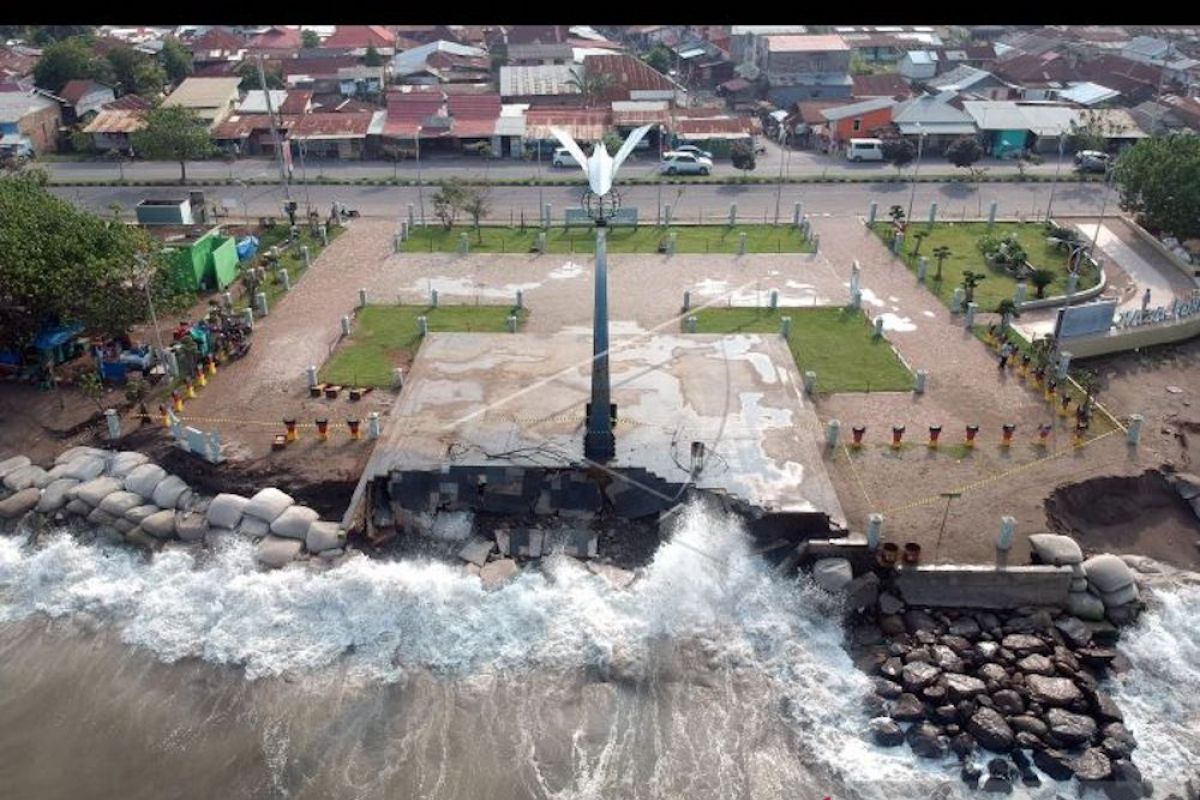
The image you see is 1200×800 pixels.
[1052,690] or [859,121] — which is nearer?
[1052,690]

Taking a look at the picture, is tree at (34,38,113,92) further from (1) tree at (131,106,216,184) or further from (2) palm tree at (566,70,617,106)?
(2) palm tree at (566,70,617,106)

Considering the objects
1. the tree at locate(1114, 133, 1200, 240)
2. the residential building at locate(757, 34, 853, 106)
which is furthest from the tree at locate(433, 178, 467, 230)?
the residential building at locate(757, 34, 853, 106)

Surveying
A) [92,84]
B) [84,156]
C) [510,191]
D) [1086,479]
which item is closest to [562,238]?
[510,191]

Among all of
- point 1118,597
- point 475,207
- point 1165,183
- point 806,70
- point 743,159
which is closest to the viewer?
point 1118,597

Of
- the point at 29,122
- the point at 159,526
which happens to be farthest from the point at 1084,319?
the point at 29,122

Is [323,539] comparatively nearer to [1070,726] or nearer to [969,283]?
[1070,726]

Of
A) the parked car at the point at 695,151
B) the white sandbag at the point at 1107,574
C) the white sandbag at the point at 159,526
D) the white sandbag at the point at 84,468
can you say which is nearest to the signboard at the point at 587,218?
the parked car at the point at 695,151

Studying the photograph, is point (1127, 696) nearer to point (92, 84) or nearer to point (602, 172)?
point (602, 172)
